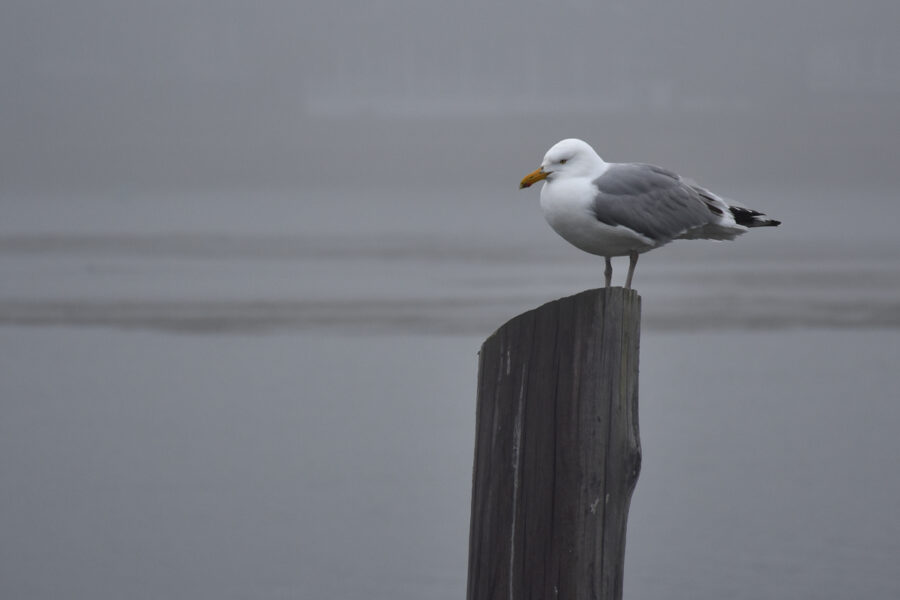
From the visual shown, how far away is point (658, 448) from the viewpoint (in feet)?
36.2

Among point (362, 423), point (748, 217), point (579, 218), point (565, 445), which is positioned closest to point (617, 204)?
point (579, 218)

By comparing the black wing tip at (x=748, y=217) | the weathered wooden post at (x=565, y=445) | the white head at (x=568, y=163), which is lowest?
the weathered wooden post at (x=565, y=445)

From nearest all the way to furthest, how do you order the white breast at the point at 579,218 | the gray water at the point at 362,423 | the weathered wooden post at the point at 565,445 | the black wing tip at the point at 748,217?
the weathered wooden post at the point at 565,445 → the white breast at the point at 579,218 → the black wing tip at the point at 748,217 → the gray water at the point at 362,423

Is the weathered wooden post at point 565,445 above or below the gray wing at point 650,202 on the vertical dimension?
below

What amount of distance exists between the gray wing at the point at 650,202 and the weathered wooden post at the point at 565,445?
1199mm

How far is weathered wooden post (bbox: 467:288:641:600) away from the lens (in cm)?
355

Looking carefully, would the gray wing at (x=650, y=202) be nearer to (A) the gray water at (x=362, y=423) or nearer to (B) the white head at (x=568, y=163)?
(B) the white head at (x=568, y=163)

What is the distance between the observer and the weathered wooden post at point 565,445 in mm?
3555

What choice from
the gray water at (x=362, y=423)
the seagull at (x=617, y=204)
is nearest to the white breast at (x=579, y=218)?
the seagull at (x=617, y=204)

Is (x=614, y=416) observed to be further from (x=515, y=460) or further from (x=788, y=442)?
(x=788, y=442)

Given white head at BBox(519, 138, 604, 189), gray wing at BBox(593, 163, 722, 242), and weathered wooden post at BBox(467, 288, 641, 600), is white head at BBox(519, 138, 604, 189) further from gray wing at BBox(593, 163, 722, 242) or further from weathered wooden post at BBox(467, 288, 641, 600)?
weathered wooden post at BBox(467, 288, 641, 600)

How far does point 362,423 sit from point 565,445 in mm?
8390

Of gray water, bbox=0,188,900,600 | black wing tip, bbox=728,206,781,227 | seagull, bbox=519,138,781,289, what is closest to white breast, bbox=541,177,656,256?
seagull, bbox=519,138,781,289

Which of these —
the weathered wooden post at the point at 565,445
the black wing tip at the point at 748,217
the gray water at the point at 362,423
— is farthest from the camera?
the gray water at the point at 362,423
